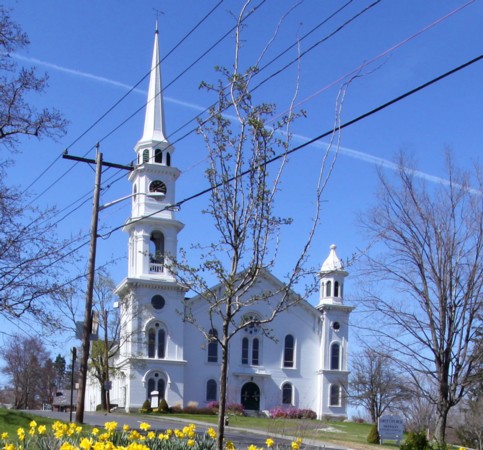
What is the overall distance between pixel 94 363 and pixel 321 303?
18832 millimetres

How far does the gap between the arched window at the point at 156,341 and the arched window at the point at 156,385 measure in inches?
59.8

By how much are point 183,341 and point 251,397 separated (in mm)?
7462

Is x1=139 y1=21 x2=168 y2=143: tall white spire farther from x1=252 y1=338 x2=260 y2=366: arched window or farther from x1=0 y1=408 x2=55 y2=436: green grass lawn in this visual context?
x1=0 y1=408 x2=55 y2=436: green grass lawn

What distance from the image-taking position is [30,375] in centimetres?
8825

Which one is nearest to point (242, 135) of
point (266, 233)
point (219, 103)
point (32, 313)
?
point (219, 103)

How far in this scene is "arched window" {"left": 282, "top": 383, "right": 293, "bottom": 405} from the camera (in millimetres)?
61531

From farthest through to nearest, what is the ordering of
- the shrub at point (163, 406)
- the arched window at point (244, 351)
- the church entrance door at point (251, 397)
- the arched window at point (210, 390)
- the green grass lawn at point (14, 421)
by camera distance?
1. the arched window at point (244, 351)
2. the church entrance door at point (251, 397)
3. the arched window at point (210, 390)
4. the shrub at point (163, 406)
5. the green grass lawn at point (14, 421)

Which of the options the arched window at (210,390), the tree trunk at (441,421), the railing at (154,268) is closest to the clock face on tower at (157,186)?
the railing at (154,268)

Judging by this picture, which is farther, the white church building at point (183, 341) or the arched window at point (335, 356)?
the arched window at point (335, 356)

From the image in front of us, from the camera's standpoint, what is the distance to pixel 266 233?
36.1 feet

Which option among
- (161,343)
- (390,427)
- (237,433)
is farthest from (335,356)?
(390,427)

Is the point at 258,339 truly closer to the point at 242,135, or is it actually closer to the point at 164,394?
the point at 164,394

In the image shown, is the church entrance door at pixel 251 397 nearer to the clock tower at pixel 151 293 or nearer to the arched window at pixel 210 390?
the arched window at pixel 210 390

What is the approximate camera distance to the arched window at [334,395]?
61.8 m
